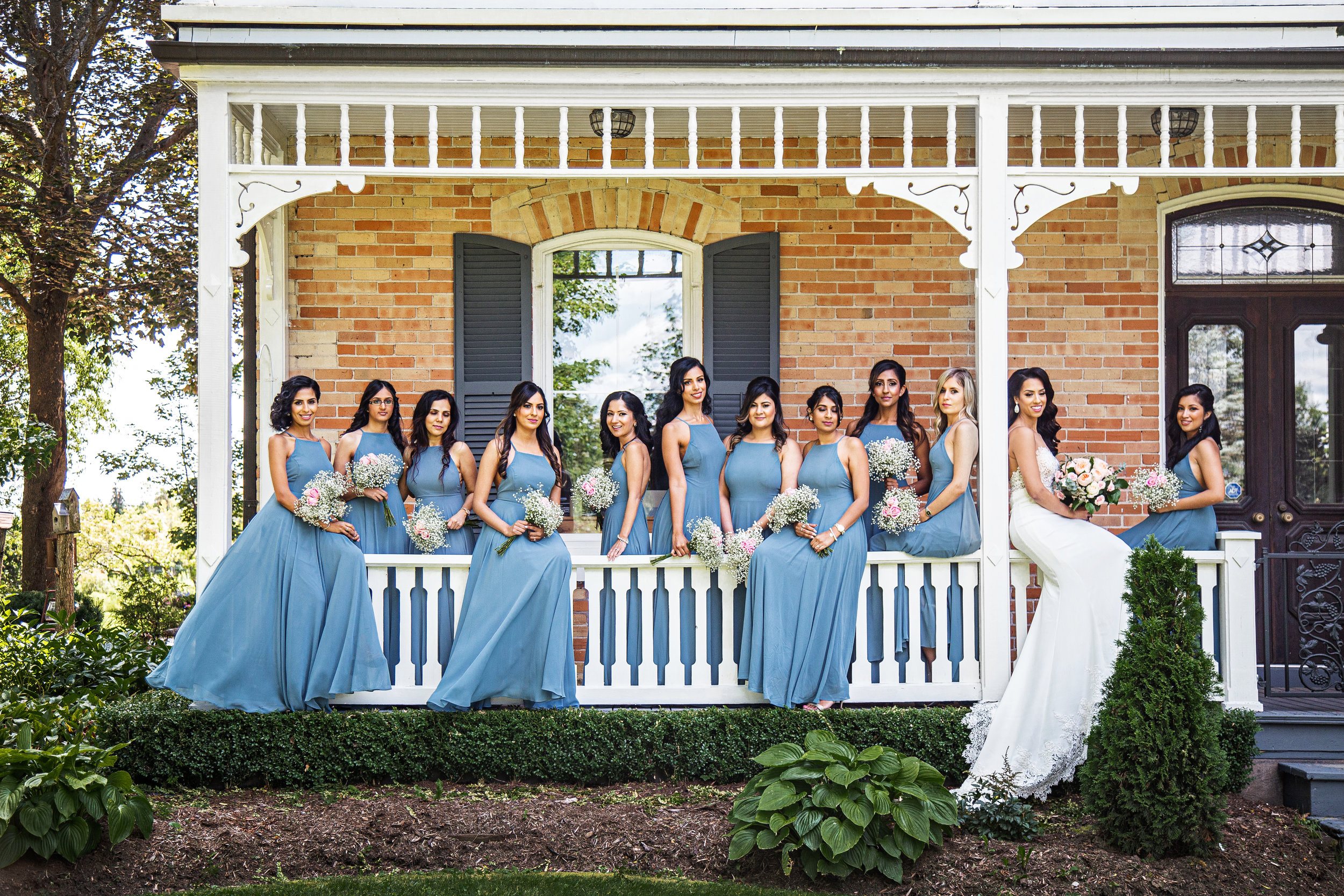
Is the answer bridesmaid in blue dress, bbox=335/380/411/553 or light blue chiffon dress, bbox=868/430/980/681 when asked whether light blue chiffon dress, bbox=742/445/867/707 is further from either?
bridesmaid in blue dress, bbox=335/380/411/553

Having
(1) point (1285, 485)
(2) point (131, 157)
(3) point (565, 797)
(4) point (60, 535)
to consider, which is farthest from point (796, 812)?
(2) point (131, 157)

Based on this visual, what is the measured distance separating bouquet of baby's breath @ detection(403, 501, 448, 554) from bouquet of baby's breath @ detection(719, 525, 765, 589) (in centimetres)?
157

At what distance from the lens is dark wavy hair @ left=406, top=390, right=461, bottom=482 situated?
6.18m

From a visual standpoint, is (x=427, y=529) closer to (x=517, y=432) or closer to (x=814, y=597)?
(x=517, y=432)

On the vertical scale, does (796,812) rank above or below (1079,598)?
below

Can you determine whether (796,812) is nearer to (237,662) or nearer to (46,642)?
(237,662)

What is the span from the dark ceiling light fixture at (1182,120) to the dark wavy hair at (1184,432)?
6.04 feet

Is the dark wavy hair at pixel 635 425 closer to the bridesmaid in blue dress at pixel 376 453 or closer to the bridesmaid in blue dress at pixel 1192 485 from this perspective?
the bridesmaid in blue dress at pixel 376 453

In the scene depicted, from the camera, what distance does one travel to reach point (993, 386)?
5.92m

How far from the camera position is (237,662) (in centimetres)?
563

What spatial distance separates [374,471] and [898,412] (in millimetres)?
2991

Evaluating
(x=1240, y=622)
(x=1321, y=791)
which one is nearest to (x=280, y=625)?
(x=1240, y=622)

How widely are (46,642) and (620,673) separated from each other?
3.81m

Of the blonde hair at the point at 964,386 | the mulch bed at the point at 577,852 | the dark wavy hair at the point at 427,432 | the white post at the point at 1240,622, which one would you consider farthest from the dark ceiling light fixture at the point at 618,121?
the white post at the point at 1240,622
